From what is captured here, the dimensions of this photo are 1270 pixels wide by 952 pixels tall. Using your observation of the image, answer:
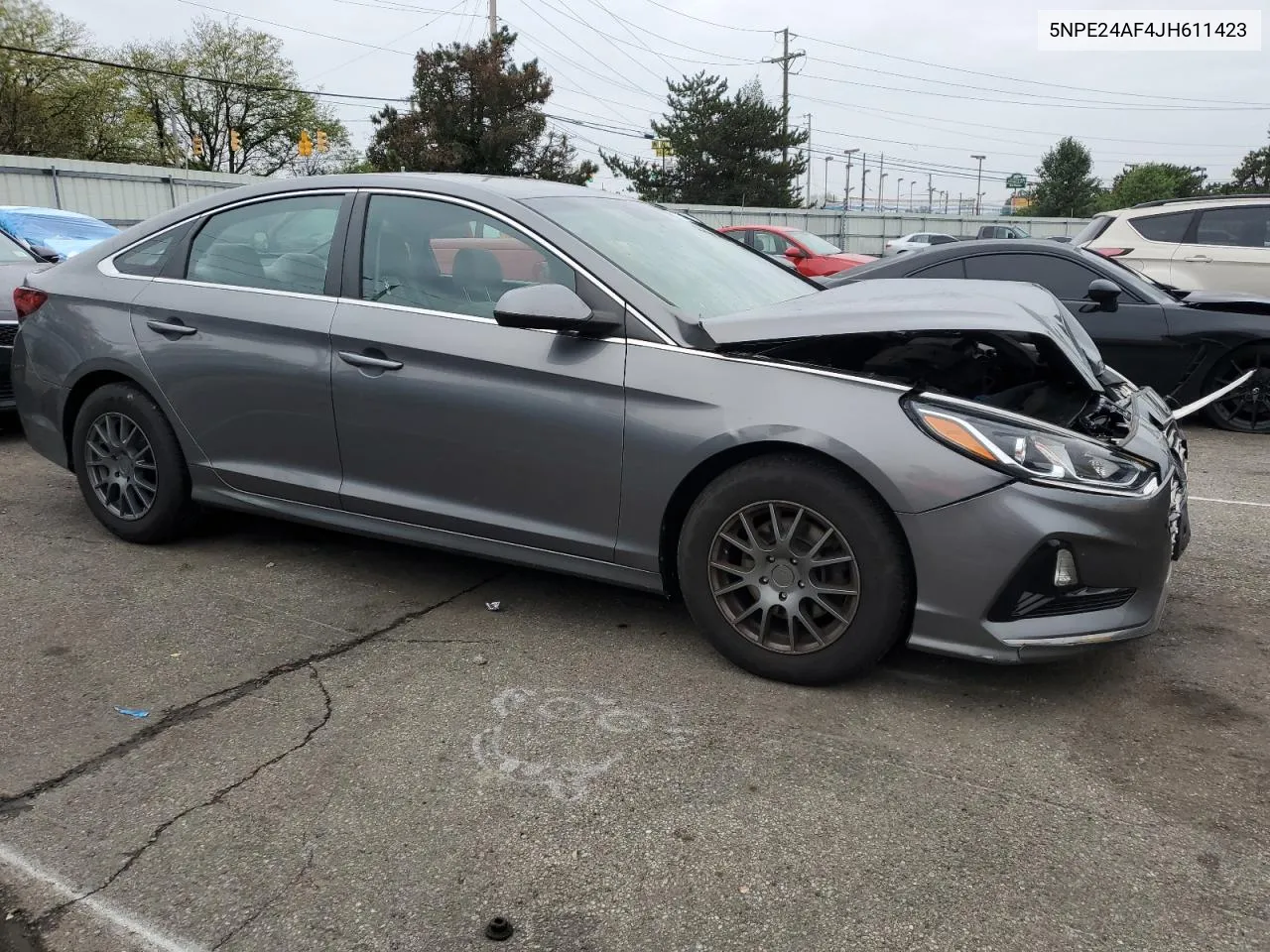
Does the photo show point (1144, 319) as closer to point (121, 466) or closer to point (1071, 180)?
point (121, 466)

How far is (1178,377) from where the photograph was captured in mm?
7180

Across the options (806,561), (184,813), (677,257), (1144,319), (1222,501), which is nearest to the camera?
(184,813)

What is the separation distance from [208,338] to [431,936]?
9.18 feet

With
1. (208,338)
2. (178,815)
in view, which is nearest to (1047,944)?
(178,815)

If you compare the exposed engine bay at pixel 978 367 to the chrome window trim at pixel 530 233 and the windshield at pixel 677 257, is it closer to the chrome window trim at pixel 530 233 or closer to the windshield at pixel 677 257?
the chrome window trim at pixel 530 233

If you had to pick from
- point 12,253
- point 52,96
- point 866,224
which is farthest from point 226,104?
point 12,253

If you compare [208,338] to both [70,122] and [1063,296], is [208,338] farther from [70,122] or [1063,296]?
[70,122]

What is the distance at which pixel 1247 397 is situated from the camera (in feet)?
24.2

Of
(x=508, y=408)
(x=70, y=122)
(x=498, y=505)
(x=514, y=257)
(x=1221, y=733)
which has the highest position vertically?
(x=70, y=122)

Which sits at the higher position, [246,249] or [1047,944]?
[246,249]

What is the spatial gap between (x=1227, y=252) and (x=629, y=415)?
8.52 meters

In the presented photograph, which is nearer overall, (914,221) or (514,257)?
(514,257)

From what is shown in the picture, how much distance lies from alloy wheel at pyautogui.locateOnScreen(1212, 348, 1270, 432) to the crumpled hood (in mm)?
4190

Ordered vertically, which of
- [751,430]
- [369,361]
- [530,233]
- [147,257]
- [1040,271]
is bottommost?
[751,430]
